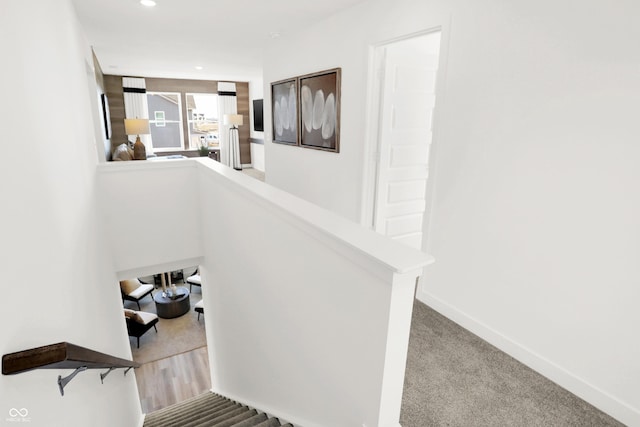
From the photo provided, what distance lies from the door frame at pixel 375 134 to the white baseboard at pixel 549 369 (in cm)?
57

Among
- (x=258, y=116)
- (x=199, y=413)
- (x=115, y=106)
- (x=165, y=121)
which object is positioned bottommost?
(x=199, y=413)

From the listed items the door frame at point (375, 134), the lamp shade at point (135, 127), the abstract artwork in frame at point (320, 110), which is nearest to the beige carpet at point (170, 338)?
the lamp shade at point (135, 127)

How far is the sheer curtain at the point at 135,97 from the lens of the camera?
30.2 feet

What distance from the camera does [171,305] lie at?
720cm

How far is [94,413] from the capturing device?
1.83 m

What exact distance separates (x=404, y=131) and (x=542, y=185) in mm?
1685

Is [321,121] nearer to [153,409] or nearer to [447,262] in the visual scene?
[447,262]

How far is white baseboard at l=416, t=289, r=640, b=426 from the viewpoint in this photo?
5.90ft

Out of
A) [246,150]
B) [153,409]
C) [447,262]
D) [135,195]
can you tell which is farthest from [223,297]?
[246,150]

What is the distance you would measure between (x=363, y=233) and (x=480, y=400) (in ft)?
4.33

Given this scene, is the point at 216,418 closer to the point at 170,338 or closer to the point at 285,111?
the point at 285,111

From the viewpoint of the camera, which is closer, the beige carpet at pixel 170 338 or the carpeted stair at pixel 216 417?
the carpeted stair at pixel 216 417

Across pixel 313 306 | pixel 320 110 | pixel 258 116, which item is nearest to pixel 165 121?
pixel 258 116

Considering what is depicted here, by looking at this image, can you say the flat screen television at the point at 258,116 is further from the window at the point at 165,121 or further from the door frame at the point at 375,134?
the door frame at the point at 375,134
